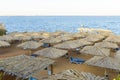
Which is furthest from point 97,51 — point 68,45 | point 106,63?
point 106,63

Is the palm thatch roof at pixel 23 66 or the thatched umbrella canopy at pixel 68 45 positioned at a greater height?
the palm thatch roof at pixel 23 66

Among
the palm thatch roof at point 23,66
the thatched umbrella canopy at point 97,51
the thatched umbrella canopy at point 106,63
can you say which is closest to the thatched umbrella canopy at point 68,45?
the thatched umbrella canopy at point 97,51

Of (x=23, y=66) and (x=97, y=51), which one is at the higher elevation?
(x=23, y=66)

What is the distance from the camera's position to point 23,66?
28.0 feet

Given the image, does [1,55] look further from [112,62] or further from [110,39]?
[110,39]

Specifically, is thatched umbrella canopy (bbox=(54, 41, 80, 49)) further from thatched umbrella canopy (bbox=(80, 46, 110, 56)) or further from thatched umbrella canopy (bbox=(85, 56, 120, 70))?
thatched umbrella canopy (bbox=(85, 56, 120, 70))

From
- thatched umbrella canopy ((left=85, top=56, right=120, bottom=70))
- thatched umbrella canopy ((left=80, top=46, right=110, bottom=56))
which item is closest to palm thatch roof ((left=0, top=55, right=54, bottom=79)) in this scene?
thatched umbrella canopy ((left=85, top=56, right=120, bottom=70))

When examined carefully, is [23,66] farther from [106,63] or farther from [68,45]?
[68,45]

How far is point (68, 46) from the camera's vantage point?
15.0 metres

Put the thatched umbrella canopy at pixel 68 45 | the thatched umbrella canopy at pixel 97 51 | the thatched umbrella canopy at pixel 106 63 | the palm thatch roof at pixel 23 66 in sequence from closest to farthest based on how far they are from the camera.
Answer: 1. the palm thatch roof at pixel 23 66
2. the thatched umbrella canopy at pixel 106 63
3. the thatched umbrella canopy at pixel 97 51
4. the thatched umbrella canopy at pixel 68 45

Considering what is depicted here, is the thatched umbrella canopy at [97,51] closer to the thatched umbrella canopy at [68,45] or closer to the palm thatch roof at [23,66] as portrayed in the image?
the thatched umbrella canopy at [68,45]

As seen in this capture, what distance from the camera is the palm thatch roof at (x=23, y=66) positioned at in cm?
813

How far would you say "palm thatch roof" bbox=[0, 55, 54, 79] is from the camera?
8133 millimetres

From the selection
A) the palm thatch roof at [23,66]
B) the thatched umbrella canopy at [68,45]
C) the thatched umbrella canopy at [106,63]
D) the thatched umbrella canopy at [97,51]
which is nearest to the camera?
the palm thatch roof at [23,66]
